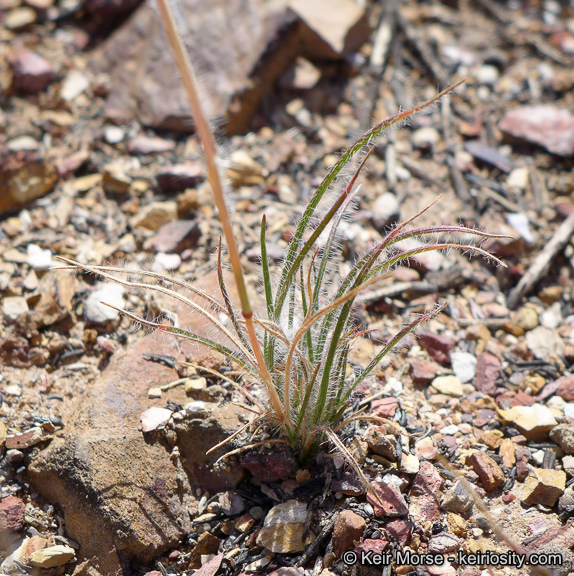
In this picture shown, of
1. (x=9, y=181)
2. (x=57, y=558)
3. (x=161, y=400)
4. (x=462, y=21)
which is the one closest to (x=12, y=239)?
(x=9, y=181)

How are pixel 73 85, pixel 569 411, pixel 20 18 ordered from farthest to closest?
pixel 20 18 → pixel 73 85 → pixel 569 411

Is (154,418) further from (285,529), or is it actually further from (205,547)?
(285,529)

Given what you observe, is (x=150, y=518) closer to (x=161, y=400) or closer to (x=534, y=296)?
(x=161, y=400)

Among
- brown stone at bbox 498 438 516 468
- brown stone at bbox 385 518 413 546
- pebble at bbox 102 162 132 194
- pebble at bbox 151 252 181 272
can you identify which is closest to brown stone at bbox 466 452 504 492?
brown stone at bbox 498 438 516 468

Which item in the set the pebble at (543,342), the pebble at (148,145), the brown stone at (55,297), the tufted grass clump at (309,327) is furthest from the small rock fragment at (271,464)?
the pebble at (148,145)

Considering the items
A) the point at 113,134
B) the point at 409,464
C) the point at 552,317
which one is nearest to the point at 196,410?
the point at 409,464

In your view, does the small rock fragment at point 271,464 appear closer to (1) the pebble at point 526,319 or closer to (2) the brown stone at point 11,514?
(2) the brown stone at point 11,514

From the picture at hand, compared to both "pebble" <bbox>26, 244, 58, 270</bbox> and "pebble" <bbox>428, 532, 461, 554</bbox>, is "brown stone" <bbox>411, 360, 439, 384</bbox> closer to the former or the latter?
"pebble" <bbox>428, 532, 461, 554</bbox>
